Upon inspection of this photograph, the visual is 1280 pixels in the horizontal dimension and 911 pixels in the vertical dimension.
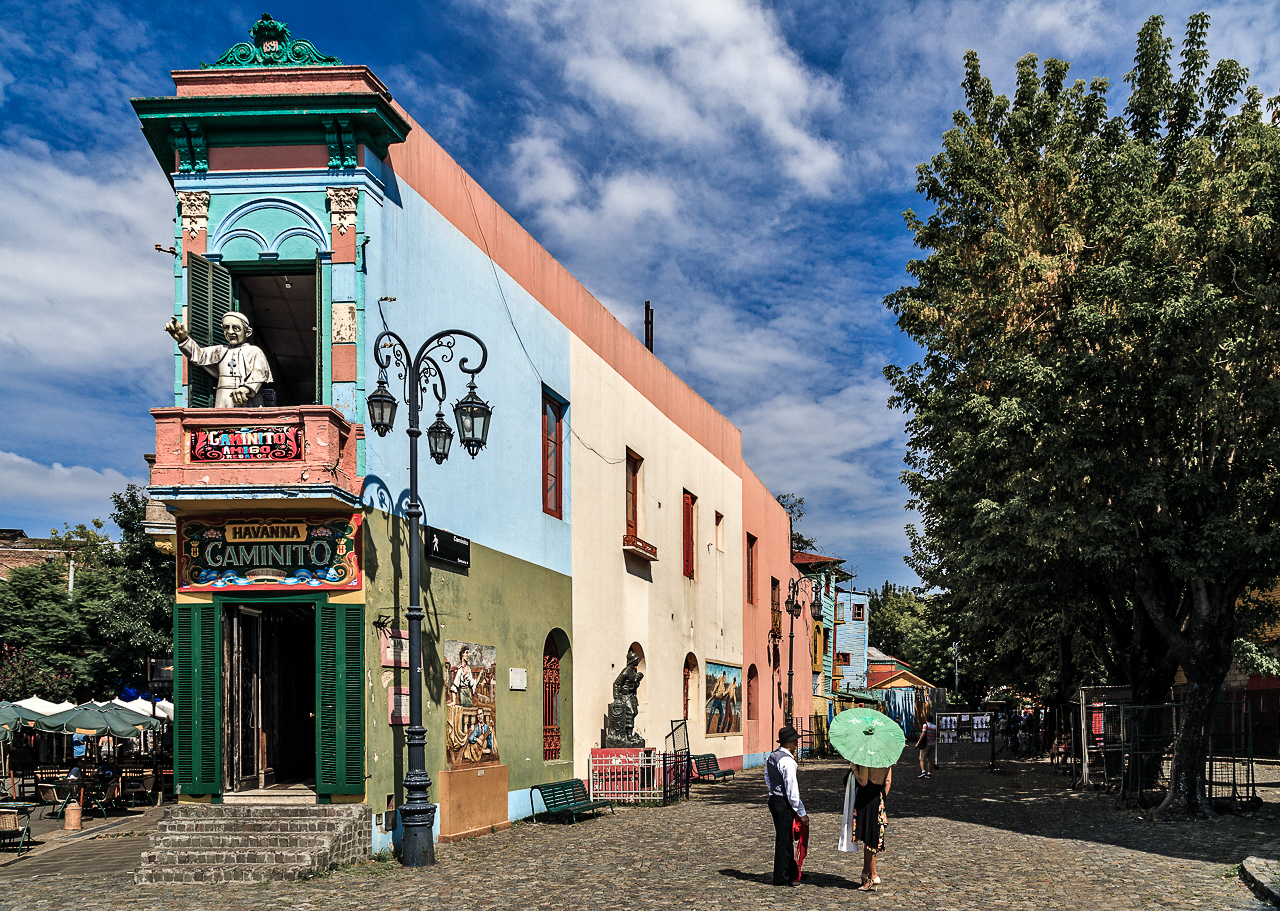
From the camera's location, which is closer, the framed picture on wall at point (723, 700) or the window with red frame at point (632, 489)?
the window with red frame at point (632, 489)

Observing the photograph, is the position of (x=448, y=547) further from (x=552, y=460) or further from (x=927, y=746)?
(x=927, y=746)

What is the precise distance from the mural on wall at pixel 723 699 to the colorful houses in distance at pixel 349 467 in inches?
380

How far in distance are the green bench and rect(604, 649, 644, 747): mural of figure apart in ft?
17.4

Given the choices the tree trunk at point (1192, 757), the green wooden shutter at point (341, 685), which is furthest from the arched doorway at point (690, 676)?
the green wooden shutter at point (341, 685)

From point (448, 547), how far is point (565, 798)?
5168 millimetres

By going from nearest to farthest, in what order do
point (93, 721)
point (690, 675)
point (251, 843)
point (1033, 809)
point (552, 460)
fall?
point (251, 843) < point (1033, 809) < point (552, 460) < point (93, 721) < point (690, 675)

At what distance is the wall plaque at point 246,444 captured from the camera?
13.4 m

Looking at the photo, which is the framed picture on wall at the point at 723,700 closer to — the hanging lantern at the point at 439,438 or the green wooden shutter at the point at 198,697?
the green wooden shutter at the point at 198,697

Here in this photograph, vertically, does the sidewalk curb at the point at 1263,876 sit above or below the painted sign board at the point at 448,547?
below

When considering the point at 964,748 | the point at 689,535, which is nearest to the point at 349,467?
the point at 689,535

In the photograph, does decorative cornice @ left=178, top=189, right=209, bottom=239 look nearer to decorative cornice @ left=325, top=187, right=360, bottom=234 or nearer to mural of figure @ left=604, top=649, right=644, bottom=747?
decorative cornice @ left=325, top=187, right=360, bottom=234

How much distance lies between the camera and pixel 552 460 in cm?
2133

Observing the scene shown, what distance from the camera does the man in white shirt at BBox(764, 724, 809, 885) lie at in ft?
38.0

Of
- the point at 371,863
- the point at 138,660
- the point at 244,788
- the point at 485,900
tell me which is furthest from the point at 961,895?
the point at 138,660
